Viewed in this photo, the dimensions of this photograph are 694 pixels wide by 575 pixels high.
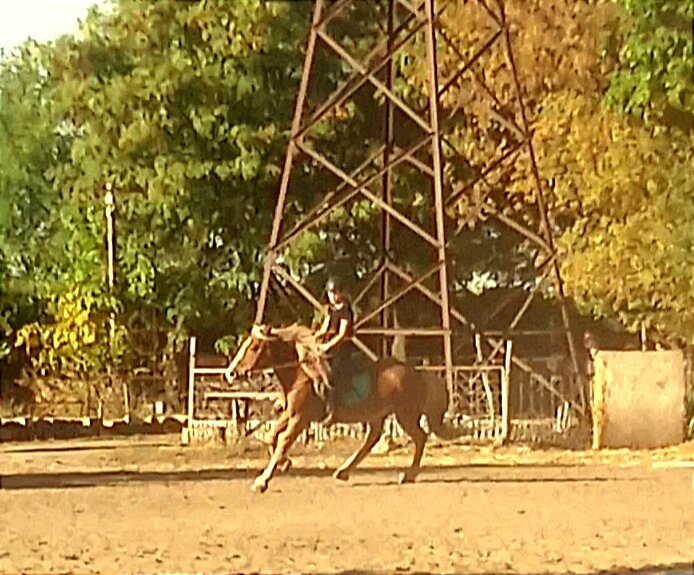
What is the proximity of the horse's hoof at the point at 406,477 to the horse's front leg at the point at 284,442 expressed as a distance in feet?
2.63

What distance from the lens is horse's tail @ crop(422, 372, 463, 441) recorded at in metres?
13.9

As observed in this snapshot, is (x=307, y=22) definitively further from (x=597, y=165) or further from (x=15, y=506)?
(x=597, y=165)

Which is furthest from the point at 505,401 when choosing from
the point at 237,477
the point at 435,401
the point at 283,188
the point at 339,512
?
the point at 339,512

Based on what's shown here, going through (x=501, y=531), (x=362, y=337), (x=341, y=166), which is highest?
(x=341, y=166)

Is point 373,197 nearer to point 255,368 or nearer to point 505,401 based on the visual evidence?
point 255,368

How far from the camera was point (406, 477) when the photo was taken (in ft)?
43.8

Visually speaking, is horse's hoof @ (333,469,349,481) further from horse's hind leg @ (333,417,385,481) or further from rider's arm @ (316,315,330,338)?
rider's arm @ (316,315,330,338)

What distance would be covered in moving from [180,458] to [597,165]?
168 inches

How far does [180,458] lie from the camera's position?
14.8m

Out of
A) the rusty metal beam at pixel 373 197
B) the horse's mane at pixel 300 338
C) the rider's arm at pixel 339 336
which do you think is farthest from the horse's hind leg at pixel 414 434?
the rusty metal beam at pixel 373 197

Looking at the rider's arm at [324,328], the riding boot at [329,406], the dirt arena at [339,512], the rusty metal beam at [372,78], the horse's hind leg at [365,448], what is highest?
the rusty metal beam at [372,78]

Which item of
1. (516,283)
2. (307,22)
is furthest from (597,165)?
(307,22)

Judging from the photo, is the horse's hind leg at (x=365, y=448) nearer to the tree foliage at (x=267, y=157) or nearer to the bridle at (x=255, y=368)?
the bridle at (x=255, y=368)

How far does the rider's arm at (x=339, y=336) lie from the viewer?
1252 centimetres
